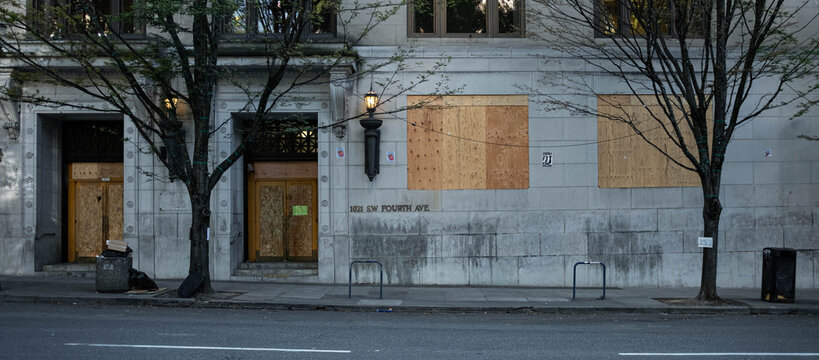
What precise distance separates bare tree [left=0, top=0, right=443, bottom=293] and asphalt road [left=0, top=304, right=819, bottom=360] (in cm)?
311

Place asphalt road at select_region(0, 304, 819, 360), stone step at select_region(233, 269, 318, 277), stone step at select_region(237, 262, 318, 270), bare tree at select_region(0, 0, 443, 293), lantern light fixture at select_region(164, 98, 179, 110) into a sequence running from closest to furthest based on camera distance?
asphalt road at select_region(0, 304, 819, 360)
bare tree at select_region(0, 0, 443, 293)
lantern light fixture at select_region(164, 98, 179, 110)
stone step at select_region(233, 269, 318, 277)
stone step at select_region(237, 262, 318, 270)

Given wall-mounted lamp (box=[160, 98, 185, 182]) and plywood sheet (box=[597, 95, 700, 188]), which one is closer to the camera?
wall-mounted lamp (box=[160, 98, 185, 182])

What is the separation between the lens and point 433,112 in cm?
1734

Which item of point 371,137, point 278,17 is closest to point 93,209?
point 278,17

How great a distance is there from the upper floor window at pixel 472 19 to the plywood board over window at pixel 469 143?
1.76 metres

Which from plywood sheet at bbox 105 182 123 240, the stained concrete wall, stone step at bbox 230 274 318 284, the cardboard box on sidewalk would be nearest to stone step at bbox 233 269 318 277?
stone step at bbox 230 274 318 284

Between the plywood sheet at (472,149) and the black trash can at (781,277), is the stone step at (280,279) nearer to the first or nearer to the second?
the plywood sheet at (472,149)

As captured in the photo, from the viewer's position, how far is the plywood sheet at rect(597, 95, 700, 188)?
17.3 metres

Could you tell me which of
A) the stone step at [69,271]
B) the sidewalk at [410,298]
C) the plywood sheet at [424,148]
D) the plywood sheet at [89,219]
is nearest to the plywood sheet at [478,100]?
the plywood sheet at [424,148]

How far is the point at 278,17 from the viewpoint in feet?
53.4

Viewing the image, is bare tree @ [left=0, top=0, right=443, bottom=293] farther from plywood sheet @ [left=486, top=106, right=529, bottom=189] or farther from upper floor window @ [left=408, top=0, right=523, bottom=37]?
plywood sheet @ [left=486, top=106, right=529, bottom=189]

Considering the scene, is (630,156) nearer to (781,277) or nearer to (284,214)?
(781,277)

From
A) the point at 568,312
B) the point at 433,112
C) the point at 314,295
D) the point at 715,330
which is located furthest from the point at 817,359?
the point at 433,112

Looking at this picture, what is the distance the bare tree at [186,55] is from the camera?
538 inches
